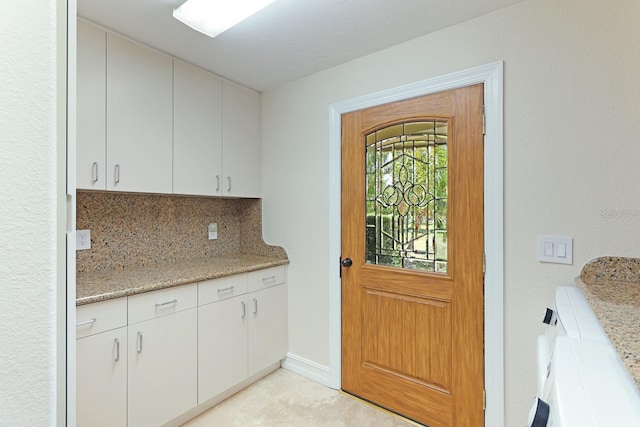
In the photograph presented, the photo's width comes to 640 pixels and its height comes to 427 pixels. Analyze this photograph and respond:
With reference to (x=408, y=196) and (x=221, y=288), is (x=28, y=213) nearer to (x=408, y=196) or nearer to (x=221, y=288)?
(x=221, y=288)

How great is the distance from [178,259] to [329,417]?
5.10 ft

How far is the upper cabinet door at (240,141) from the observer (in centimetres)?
248

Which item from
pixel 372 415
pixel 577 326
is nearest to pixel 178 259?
pixel 372 415


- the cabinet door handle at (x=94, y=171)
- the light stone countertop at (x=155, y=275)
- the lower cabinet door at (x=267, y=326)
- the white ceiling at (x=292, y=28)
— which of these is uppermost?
the white ceiling at (x=292, y=28)

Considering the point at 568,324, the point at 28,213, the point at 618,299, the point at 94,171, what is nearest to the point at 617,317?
the point at 568,324

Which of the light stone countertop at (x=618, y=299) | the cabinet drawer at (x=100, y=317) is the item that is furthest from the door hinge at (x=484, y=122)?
the cabinet drawer at (x=100, y=317)

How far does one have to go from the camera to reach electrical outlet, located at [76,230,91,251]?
1959mm

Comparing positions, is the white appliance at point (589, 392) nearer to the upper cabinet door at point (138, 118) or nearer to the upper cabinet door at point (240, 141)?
the upper cabinet door at point (138, 118)

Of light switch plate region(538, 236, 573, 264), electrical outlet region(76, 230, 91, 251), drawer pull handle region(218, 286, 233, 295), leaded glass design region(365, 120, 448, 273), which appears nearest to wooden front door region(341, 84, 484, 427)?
leaded glass design region(365, 120, 448, 273)

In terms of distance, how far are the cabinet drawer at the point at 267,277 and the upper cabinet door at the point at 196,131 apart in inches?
27.1

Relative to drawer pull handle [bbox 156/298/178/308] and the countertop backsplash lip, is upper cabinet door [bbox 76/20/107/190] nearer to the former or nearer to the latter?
the countertop backsplash lip

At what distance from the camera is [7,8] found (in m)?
0.55

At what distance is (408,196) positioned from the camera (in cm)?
200

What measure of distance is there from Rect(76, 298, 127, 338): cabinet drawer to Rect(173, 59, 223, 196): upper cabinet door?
0.82m
